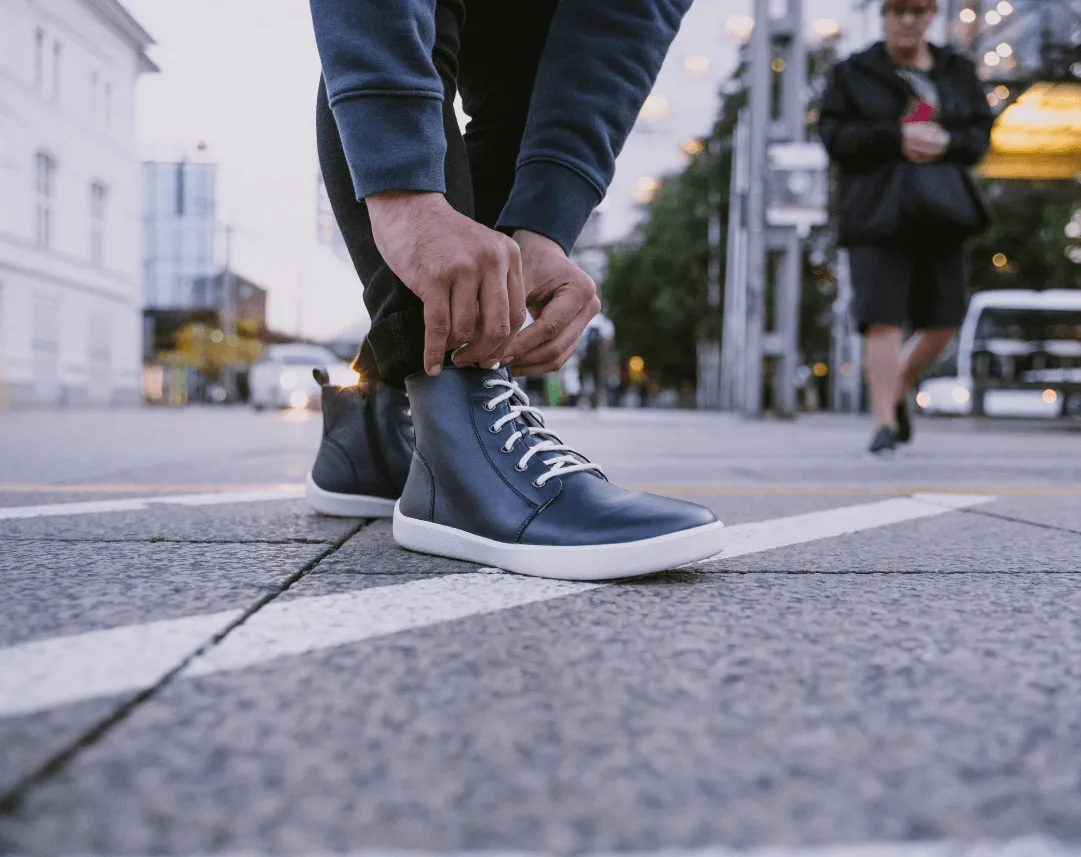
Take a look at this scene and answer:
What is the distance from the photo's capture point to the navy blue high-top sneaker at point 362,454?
1782mm

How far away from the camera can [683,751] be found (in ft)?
2.02

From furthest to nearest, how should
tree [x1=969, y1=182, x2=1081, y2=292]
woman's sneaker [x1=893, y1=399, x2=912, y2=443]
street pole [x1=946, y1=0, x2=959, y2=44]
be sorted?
tree [x1=969, y1=182, x2=1081, y2=292] < street pole [x1=946, y1=0, x2=959, y2=44] < woman's sneaker [x1=893, y1=399, x2=912, y2=443]

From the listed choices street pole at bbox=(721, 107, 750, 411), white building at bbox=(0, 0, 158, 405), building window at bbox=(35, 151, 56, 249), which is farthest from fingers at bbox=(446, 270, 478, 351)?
building window at bbox=(35, 151, 56, 249)

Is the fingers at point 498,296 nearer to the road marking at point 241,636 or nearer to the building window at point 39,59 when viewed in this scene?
the road marking at point 241,636

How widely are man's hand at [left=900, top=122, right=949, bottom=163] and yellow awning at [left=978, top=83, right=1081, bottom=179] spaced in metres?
6.51

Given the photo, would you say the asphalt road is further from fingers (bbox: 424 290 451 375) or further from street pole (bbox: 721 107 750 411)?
street pole (bbox: 721 107 750 411)

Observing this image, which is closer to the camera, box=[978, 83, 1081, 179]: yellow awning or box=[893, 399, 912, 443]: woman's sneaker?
box=[893, 399, 912, 443]: woman's sneaker

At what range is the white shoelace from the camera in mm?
1326

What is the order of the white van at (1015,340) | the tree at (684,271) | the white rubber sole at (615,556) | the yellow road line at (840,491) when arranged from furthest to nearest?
1. the tree at (684,271)
2. the white van at (1015,340)
3. the yellow road line at (840,491)
4. the white rubber sole at (615,556)

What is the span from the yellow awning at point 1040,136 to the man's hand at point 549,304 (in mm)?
9506

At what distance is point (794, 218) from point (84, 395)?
19886mm

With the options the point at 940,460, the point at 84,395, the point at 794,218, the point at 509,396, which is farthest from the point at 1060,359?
the point at 84,395

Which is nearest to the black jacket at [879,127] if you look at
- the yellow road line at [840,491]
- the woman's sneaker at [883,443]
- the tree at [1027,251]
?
the woman's sneaker at [883,443]

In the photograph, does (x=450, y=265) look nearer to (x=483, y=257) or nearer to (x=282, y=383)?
(x=483, y=257)
